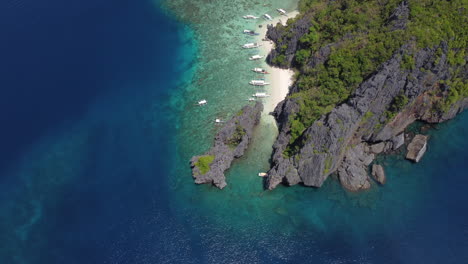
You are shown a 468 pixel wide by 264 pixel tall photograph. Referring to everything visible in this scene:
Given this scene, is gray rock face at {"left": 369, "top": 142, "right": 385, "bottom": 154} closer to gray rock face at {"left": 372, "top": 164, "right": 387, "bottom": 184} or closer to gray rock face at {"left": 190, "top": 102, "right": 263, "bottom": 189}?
gray rock face at {"left": 372, "top": 164, "right": 387, "bottom": 184}

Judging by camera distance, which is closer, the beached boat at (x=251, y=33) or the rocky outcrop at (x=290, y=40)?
the rocky outcrop at (x=290, y=40)

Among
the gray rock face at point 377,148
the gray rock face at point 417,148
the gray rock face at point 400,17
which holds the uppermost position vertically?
the gray rock face at point 400,17

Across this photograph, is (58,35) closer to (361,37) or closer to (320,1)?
(320,1)

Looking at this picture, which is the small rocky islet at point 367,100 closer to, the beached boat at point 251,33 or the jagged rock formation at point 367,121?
the jagged rock formation at point 367,121

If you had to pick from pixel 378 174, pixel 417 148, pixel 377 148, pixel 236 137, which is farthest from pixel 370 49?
pixel 236 137

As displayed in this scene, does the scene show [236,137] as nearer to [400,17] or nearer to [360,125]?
[360,125]

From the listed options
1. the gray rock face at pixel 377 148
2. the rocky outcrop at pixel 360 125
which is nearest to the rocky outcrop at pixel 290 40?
the rocky outcrop at pixel 360 125
